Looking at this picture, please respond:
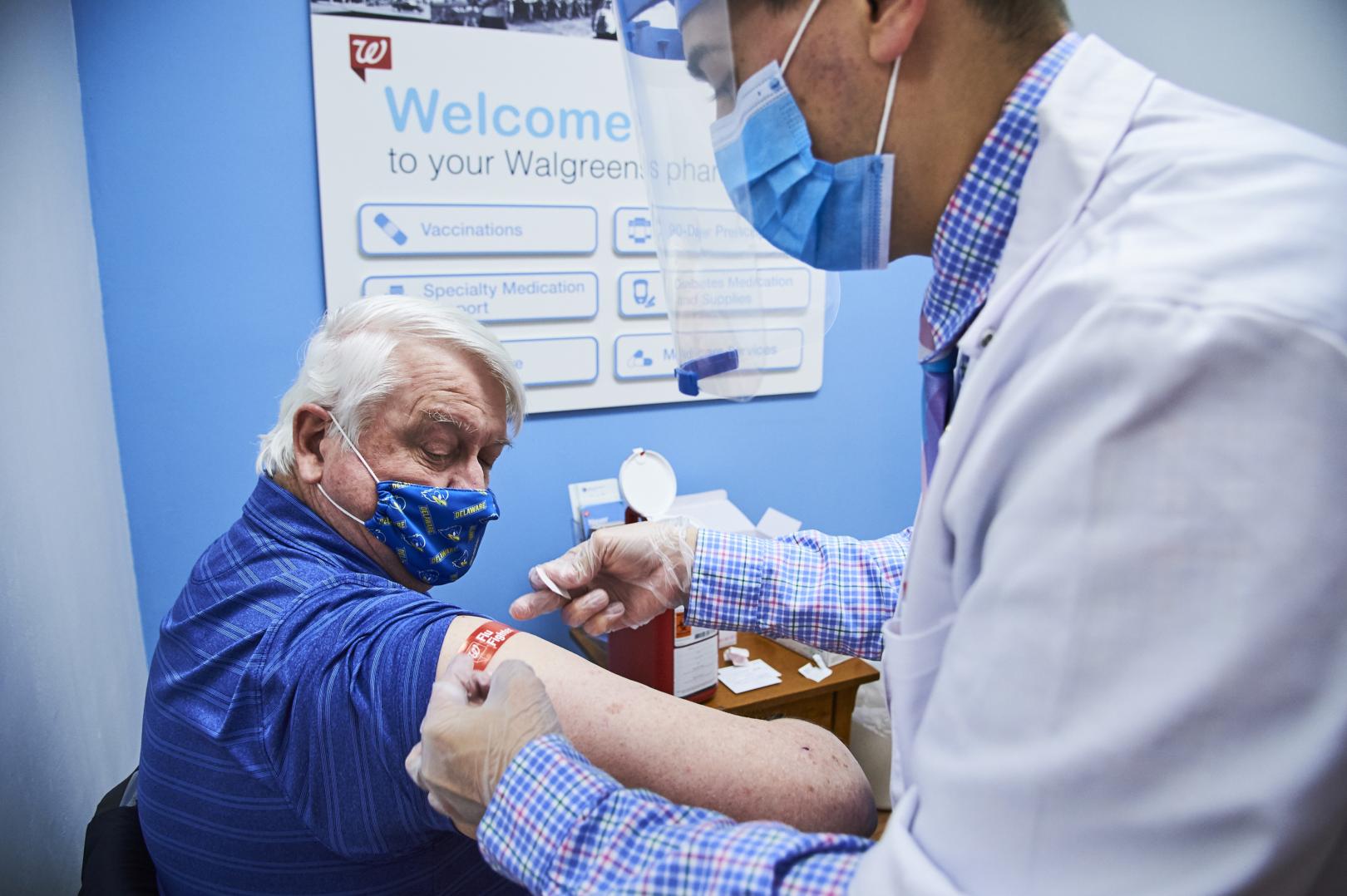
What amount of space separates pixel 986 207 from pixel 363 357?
0.88 m

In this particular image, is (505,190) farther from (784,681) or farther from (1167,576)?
(1167,576)

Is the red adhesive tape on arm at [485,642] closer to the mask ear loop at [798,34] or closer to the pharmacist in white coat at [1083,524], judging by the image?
the pharmacist in white coat at [1083,524]

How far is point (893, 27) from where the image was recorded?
70cm

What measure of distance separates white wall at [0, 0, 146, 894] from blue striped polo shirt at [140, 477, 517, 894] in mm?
264

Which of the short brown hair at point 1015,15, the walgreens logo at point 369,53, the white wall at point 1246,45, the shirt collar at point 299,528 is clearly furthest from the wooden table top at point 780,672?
the white wall at point 1246,45

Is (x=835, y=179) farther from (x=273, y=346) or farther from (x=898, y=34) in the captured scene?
(x=273, y=346)

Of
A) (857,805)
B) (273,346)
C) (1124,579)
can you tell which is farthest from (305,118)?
(1124,579)

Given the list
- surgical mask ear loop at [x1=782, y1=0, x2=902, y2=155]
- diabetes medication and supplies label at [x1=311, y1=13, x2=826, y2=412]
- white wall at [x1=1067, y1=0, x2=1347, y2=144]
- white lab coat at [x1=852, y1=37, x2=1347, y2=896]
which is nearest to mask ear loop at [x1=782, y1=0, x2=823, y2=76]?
surgical mask ear loop at [x1=782, y1=0, x2=902, y2=155]

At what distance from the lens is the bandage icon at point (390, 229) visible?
6.09ft

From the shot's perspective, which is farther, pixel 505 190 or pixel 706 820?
pixel 505 190

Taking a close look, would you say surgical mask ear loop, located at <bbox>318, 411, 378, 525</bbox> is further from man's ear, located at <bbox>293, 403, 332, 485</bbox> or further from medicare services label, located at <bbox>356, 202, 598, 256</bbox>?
medicare services label, located at <bbox>356, 202, 598, 256</bbox>

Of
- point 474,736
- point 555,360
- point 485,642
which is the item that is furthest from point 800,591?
point 555,360

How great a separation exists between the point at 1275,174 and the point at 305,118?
182 centimetres

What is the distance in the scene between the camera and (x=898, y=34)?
2.29ft
